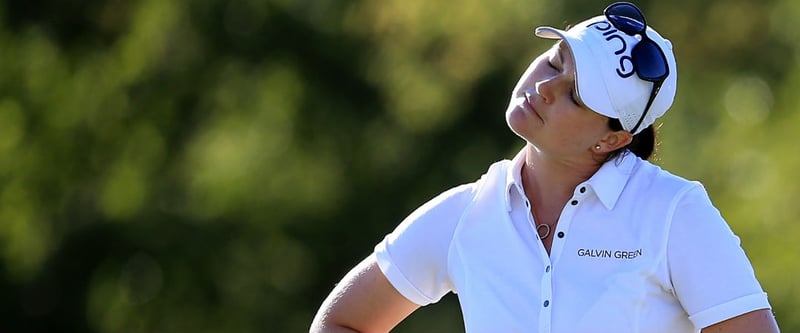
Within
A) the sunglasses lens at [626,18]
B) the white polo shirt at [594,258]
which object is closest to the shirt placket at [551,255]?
the white polo shirt at [594,258]

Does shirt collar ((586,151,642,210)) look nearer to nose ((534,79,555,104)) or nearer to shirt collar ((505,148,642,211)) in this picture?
shirt collar ((505,148,642,211))

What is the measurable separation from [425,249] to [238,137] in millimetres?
4731

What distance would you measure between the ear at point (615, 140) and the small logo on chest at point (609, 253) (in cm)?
18

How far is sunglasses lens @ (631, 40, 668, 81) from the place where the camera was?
197 cm

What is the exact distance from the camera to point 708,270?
1842 millimetres

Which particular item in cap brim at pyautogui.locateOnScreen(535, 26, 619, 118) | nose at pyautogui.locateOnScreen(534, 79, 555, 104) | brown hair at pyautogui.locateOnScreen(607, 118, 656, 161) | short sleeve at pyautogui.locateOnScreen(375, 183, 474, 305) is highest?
cap brim at pyautogui.locateOnScreen(535, 26, 619, 118)

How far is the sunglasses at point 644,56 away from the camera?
6.48ft

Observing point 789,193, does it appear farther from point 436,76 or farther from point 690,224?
point 690,224

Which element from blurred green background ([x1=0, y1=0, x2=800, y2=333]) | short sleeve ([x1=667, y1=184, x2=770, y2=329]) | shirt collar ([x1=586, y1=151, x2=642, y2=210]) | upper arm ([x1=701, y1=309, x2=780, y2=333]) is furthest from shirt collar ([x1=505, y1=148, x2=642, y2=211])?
blurred green background ([x1=0, y1=0, x2=800, y2=333])

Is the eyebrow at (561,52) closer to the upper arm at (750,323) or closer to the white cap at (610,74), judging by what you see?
the white cap at (610,74)

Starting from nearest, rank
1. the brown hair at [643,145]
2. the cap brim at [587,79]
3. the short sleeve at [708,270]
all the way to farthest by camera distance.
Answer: the short sleeve at [708,270] → the cap brim at [587,79] → the brown hair at [643,145]

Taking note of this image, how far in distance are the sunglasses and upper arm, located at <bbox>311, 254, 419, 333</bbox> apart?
47 centimetres

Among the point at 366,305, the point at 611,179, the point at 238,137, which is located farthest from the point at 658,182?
the point at 238,137

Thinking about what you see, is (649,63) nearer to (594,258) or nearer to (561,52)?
(561,52)
